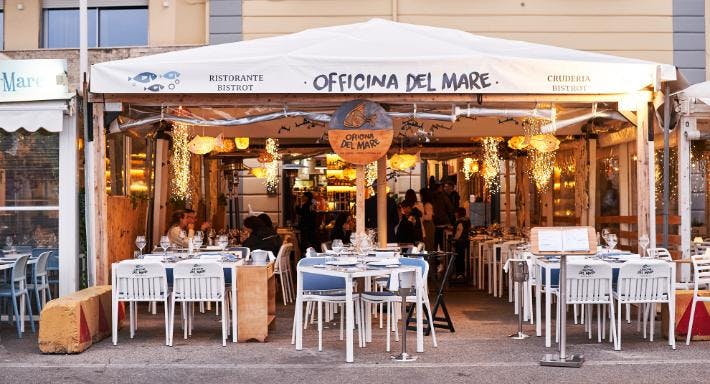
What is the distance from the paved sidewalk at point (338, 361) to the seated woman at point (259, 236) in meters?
2.03

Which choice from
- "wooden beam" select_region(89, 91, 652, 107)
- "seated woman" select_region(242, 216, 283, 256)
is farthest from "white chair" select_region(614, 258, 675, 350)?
"seated woman" select_region(242, 216, 283, 256)

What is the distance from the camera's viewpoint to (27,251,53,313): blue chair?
34.6 ft

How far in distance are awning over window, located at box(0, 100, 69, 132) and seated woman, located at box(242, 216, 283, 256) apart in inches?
115

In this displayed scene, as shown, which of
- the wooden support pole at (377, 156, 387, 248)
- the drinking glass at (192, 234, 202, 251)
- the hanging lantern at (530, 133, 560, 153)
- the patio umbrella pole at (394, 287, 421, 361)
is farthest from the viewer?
the hanging lantern at (530, 133, 560, 153)

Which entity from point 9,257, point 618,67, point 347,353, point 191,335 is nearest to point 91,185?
point 9,257

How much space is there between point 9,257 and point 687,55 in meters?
12.1

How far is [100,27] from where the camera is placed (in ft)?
58.2

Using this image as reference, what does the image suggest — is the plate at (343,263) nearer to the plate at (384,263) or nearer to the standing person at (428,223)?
the plate at (384,263)

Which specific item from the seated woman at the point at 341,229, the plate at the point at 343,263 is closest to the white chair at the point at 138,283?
the plate at the point at 343,263

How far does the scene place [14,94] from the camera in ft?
34.4

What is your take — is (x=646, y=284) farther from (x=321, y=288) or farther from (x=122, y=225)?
(x=122, y=225)

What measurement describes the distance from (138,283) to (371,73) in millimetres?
3344

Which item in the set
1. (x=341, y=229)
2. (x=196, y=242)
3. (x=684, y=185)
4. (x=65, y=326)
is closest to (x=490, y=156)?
(x=341, y=229)

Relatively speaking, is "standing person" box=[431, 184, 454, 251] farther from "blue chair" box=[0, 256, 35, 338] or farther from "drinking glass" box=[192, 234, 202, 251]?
"blue chair" box=[0, 256, 35, 338]
